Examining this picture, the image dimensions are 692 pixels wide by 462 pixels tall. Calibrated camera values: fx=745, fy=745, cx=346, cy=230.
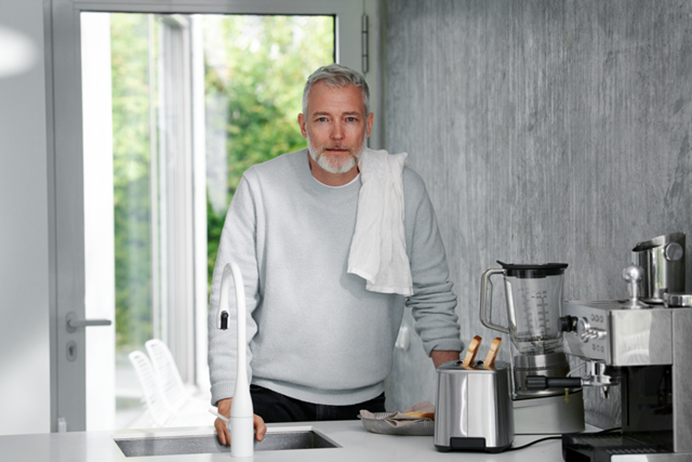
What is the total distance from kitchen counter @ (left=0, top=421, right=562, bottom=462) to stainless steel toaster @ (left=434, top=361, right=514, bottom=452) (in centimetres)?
3

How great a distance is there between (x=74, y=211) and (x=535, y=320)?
186 centimetres

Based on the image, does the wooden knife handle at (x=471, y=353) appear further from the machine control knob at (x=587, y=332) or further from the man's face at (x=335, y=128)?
the man's face at (x=335, y=128)

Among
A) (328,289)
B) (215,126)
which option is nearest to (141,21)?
(215,126)

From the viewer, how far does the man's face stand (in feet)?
6.12

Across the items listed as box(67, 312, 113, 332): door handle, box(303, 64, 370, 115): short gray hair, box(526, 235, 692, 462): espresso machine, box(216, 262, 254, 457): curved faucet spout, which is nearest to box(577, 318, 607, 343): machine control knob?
box(526, 235, 692, 462): espresso machine

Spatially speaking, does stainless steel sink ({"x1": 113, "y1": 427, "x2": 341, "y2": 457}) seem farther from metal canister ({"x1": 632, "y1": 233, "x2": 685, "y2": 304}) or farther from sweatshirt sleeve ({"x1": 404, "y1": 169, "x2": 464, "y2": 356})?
metal canister ({"x1": 632, "y1": 233, "x2": 685, "y2": 304})

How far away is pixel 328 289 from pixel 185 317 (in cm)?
113

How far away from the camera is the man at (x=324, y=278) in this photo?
73.6 inches

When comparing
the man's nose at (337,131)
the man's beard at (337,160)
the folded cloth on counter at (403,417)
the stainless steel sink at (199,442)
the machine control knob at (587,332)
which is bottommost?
the stainless steel sink at (199,442)

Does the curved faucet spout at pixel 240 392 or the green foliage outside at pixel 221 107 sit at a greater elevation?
the green foliage outside at pixel 221 107

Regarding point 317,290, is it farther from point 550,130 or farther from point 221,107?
point 221,107

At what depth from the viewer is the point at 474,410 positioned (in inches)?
53.3

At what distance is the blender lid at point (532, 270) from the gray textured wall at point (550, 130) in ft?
0.50

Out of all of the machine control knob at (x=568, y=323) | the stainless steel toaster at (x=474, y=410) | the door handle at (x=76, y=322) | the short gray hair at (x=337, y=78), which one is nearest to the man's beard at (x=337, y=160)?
the short gray hair at (x=337, y=78)
